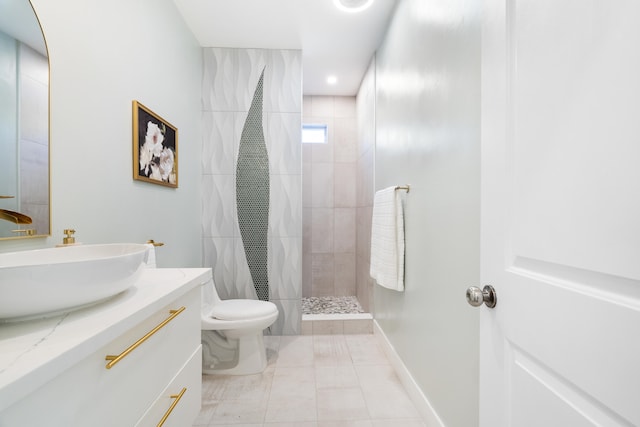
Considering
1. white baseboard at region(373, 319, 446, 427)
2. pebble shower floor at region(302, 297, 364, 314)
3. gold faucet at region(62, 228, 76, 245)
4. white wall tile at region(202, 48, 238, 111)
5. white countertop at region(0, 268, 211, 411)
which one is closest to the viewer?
white countertop at region(0, 268, 211, 411)

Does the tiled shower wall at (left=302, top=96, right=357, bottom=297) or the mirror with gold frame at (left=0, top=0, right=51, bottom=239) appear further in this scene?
the tiled shower wall at (left=302, top=96, right=357, bottom=297)

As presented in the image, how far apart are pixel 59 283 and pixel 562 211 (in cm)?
94

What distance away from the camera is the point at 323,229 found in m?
3.65

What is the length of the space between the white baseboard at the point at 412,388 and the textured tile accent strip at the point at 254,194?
3.57 feet

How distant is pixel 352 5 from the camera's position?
2.01m

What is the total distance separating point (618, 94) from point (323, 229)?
3.26 metres

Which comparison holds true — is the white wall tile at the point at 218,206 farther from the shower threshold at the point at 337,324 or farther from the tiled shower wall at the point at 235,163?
the shower threshold at the point at 337,324

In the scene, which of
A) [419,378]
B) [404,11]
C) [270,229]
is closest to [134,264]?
[419,378]

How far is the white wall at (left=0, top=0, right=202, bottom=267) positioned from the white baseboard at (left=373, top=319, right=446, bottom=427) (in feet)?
5.41

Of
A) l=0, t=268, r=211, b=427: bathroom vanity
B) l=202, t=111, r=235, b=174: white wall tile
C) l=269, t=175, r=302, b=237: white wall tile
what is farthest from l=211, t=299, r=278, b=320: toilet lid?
l=202, t=111, r=235, b=174: white wall tile

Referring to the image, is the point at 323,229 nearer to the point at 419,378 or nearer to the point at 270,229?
the point at 270,229

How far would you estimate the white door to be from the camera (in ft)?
Result: 1.42

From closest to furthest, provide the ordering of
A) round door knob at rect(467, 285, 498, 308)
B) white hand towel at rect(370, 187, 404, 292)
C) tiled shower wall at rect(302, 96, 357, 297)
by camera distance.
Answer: round door knob at rect(467, 285, 498, 308)
white hand towel at rect(370, 187, 404, 292)
tiled shower wall at rect(302, 96, 357, 297)

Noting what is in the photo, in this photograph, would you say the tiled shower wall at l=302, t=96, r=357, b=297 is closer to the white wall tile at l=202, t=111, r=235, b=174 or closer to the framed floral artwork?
the white wall tile at l=202, t=111, r=235, b=174
